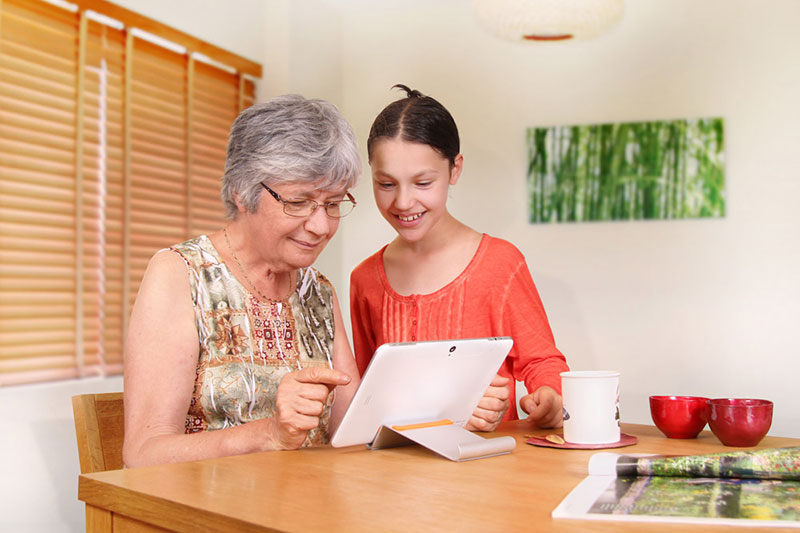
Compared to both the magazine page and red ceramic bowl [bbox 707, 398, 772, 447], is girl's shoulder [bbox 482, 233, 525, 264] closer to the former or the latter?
red ceramic bowl [bbox 707, 398, 772, 447]

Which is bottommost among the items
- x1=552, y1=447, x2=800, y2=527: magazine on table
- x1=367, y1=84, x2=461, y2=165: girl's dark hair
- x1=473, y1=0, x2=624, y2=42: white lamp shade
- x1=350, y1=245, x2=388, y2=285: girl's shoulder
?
x1=552, y1=447, x2=800, y2=527: magazine on table

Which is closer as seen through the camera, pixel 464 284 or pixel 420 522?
pixel 420 522

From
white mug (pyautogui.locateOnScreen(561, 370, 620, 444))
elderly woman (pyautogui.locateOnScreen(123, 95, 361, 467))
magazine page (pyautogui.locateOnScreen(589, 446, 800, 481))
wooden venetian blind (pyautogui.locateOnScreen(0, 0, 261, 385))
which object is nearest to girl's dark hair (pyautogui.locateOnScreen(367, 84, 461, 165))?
elderly woman (pyautogui.locateOnScreen(123, 95, 361, 467))

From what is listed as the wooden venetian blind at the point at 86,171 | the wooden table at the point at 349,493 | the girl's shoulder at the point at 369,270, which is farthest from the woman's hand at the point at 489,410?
the wooden venetian blind at the point at 86,171

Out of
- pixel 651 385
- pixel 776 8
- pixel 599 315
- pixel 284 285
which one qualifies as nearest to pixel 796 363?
pixel 651 385

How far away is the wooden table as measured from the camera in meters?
0.75

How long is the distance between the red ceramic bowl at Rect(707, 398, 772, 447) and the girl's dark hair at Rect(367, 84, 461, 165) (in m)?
0.80

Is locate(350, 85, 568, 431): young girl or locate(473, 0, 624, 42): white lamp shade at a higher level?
locate(473, 0, 624, 42): white lamp shade

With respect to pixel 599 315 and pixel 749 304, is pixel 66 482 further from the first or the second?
pixel 749 304

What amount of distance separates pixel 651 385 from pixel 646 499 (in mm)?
2605

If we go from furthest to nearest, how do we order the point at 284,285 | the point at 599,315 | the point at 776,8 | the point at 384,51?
1. the point at 384,51
2. the point at 599,315
3. the point at 776,8
4. the point at 284,285

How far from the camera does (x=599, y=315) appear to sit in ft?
11.0

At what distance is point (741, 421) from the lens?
3.76 ft

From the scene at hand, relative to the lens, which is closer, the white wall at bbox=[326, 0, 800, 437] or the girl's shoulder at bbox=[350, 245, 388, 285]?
the girl's shoulder at bbox=[350, 245, 388, 285]
